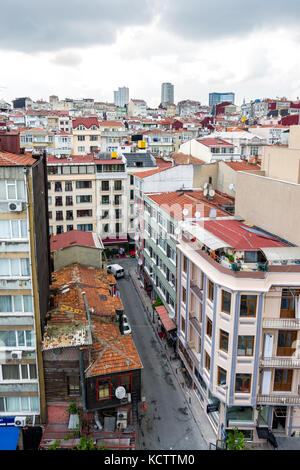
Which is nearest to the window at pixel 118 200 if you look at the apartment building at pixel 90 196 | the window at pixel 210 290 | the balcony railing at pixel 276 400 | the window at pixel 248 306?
the apartment building at pixel 90 196

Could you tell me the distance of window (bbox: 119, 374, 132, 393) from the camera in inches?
1038

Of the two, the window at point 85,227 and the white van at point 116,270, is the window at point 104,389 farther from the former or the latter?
the window at point 85,227

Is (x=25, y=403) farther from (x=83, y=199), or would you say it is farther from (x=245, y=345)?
(x=83, y=199)

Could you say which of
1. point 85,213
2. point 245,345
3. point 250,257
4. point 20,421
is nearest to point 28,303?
point 20,421

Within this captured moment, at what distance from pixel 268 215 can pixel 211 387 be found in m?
12.8

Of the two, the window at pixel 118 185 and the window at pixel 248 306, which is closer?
the window at pixel 248 306

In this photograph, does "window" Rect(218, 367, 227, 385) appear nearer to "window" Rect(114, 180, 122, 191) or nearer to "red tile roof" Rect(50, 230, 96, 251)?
"red tile roof" Rect(50, 230, 96, 251)

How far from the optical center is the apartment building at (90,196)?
57656 millimetres

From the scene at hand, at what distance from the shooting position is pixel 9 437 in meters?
25.0

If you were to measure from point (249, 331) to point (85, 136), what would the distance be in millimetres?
72783

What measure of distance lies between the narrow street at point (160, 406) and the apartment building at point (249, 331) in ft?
6.87

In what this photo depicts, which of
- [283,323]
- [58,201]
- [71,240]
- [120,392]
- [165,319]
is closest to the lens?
[283,323]

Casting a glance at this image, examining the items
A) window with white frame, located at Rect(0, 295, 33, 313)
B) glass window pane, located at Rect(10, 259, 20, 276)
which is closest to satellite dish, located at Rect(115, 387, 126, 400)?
window with white frame, located at Rect(0, 295, 33, 313)

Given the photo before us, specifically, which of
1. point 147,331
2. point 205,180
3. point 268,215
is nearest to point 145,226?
point 205,180
